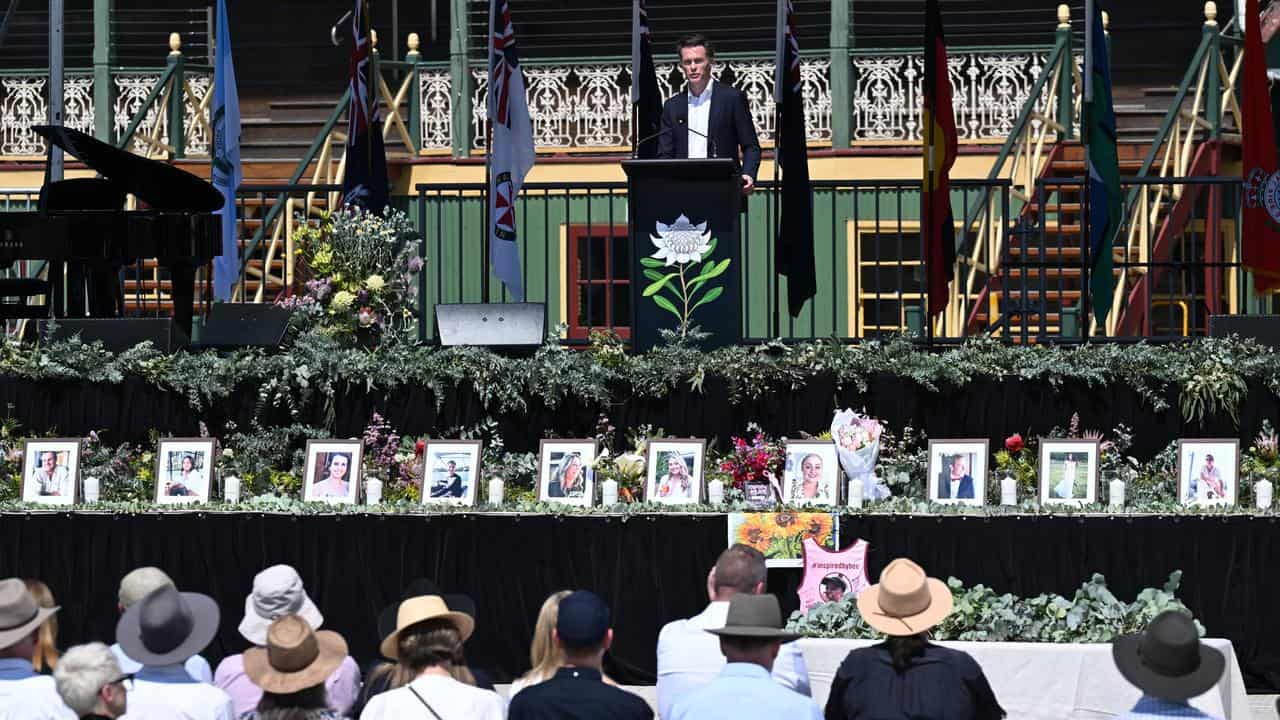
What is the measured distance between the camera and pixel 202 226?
557 inches

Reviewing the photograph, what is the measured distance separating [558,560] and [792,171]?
3832 mm

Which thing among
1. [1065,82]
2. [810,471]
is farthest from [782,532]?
[1065,82]

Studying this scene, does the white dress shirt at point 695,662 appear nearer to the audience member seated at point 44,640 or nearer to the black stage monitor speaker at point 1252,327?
the audience member seated at point 44,640

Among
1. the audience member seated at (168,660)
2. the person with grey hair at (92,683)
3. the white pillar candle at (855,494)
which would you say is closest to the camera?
the person with grey hair at (92,683)

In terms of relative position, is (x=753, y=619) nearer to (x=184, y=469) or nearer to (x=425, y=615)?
(x=425, y=615)

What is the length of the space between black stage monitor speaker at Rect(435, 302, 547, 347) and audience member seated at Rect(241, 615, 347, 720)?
22.0 feet

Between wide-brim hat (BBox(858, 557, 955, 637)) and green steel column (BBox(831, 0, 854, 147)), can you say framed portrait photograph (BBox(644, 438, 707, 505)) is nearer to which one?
wide-brim hat (BBox(858, 557, 955, 637))

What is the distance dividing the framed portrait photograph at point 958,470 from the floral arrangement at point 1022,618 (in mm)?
1141

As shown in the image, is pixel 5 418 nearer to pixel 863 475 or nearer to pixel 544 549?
pixel 544 549

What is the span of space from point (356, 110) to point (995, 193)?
7.10 metres

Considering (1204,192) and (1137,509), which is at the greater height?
(1204,192)

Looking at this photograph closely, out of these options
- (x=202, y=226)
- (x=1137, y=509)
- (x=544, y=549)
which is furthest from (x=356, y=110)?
(x=1137, y=509)

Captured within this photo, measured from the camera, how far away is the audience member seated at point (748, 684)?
606 cm

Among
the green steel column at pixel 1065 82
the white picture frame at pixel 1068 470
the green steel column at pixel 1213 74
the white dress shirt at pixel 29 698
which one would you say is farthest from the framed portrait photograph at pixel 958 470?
the green steel column at pixel 1213 74
